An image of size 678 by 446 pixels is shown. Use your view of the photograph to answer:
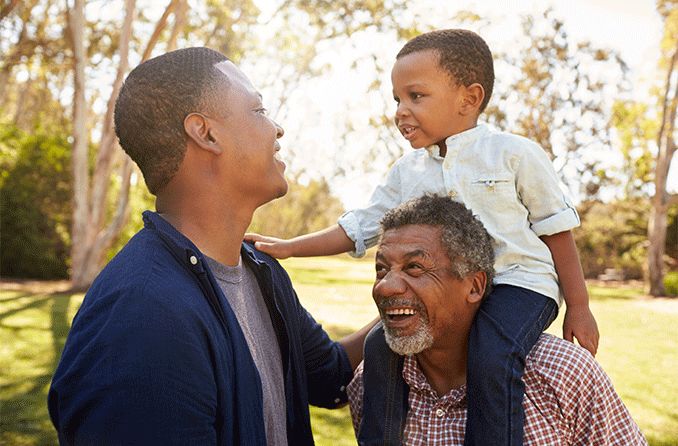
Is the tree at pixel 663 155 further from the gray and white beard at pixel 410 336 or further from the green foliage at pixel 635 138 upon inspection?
the gray and white beard at pixel 410 336

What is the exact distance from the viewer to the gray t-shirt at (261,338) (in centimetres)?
239

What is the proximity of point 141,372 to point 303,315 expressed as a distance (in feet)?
3.78

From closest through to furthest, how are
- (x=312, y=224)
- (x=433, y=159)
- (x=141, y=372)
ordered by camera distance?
(x=141, y=372) < (x=433, y=159) < (x=312, y=224)

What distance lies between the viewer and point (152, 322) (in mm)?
1889

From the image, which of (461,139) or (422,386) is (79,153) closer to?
(461,139)

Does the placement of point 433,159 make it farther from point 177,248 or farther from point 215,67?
point 177,248

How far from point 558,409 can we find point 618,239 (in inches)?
1309

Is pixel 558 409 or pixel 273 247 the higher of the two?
pixel 273 247

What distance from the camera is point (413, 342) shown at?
2.58 m

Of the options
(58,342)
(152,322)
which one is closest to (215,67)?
(152,322)

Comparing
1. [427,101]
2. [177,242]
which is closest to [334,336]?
[427,101]

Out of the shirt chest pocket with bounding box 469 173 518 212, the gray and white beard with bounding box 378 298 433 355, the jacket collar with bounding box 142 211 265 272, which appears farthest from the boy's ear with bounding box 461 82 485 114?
the jacket collar with bounding box 142 211 265 272

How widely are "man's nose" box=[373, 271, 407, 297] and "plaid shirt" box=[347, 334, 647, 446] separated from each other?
42 cm

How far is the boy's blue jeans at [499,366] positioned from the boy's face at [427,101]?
785mm
